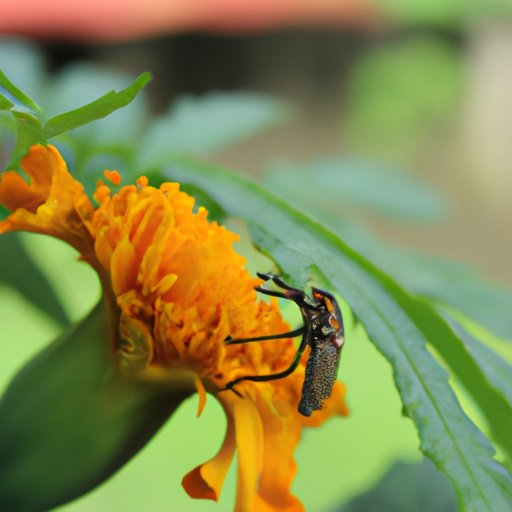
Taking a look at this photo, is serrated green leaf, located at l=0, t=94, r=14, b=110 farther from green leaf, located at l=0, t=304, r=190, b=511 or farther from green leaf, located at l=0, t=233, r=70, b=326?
green leaf, located at l=0, t=233, r=70, b=326

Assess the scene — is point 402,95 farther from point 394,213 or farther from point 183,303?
point 183,303

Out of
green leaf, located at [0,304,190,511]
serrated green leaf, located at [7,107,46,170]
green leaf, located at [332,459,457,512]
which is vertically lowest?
green leaf, located at [332,459,457,512]

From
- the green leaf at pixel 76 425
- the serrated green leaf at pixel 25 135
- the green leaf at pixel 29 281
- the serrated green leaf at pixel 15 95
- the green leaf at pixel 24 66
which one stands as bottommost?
the green leaf at pixel 29 281

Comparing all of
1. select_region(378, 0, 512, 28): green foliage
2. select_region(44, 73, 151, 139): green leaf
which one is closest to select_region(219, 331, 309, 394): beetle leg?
select_region(44, 73, 151, 139): green leaf

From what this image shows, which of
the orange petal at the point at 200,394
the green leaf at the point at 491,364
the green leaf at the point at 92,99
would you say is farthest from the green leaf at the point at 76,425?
the green leaf at the point at 92,99

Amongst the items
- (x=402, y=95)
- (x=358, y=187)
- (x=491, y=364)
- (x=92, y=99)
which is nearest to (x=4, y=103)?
(x=491, y=364)

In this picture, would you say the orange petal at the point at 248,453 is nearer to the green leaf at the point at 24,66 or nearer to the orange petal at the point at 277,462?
the orange petal at the point at 277,462

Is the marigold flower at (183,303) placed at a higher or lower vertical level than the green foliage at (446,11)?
higher
